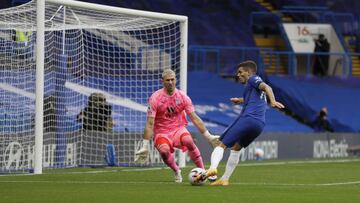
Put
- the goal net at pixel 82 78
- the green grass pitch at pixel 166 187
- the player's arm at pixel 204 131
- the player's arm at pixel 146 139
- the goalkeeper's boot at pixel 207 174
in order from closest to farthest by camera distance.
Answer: the green grass pitch at pixel 166 187
the goalkeeper's boot at pixel 207 174
the player's arm at pixel 146 139
the player's arm at pixel 204 131
the goal net at pixel 82 78

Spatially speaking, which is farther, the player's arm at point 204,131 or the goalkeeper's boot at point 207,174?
the player's arm at point 204,131

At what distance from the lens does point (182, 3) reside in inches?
1437

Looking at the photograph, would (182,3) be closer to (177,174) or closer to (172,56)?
(172,56)

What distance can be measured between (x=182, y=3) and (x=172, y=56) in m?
11.8

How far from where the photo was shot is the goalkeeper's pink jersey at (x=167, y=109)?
1725cm

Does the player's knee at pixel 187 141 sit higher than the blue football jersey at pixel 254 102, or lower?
lower

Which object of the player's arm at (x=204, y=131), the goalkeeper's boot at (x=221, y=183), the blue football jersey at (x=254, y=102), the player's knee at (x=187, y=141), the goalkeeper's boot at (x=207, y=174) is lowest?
the goalkeeper's boot at (x=221, y=183)

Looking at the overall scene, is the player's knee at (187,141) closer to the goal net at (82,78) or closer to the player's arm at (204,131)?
the player's arm at (204,131)

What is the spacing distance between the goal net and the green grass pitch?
97cm

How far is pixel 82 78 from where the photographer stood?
76.1 feet

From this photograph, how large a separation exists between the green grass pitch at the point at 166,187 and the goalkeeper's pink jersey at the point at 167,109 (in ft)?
2.84

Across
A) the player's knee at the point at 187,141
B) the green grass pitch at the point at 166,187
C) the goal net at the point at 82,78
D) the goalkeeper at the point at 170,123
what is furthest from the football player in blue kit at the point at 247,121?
the goal net at the point at 82,78

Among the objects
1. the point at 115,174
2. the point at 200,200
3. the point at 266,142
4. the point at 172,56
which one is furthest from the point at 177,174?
the point at 266,142

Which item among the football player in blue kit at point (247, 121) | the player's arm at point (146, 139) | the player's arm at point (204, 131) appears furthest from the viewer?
the player's arm at point (204, 131)
